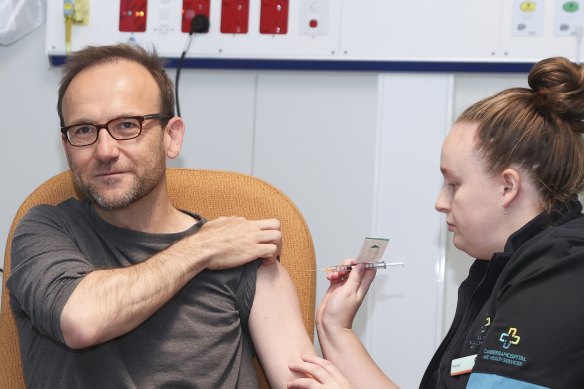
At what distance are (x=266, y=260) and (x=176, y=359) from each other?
300mm

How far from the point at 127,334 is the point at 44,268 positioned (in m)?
0.23

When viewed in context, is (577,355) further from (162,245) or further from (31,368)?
(31,368)

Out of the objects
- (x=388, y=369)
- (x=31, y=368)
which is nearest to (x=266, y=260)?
(x=31, y=368)

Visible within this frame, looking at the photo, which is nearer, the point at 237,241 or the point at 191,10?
the point at 237,241

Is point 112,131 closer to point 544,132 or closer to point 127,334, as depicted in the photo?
point 127,334

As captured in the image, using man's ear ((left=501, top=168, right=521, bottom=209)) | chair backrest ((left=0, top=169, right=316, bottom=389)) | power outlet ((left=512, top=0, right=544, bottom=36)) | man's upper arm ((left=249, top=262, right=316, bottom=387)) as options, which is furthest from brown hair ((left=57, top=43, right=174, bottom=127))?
power outlet ((left=512, top=0, right=544, bottom=36))

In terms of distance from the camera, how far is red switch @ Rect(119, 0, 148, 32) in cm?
279

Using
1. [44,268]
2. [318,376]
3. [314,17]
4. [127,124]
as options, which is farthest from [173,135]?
[314,17]

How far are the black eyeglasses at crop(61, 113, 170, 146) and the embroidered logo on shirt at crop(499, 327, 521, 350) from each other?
96cm

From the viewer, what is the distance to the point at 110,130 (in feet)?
6.36

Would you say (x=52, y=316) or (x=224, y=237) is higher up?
(x=224, y=237)

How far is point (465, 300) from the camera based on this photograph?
70.5 inches

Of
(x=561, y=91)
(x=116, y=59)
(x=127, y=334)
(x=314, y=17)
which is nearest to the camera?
(x=561, y=91)

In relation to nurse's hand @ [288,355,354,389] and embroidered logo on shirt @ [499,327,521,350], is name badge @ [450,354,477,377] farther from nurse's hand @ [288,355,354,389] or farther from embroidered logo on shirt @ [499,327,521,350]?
nurse's hand @ [288,355,354,389]
